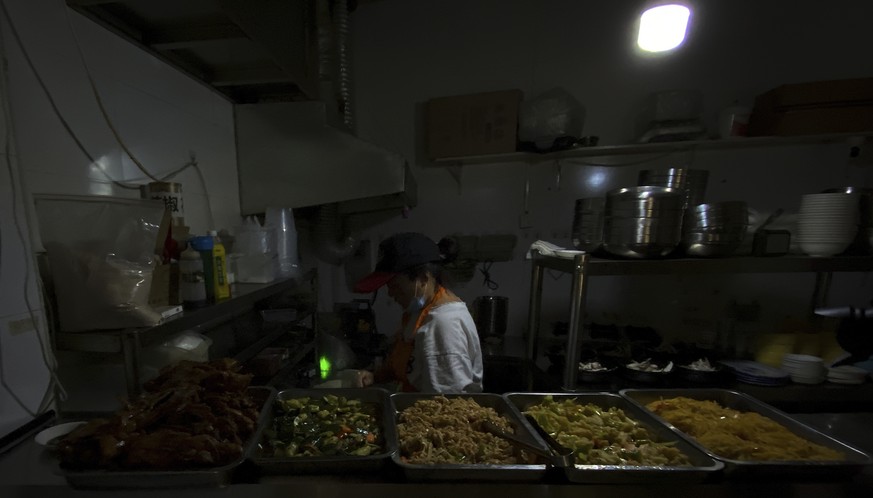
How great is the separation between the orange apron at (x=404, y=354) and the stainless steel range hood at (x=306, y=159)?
848 millimetres

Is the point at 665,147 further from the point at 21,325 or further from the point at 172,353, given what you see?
the point at 21,325

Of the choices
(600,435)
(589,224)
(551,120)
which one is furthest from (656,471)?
(551,120)

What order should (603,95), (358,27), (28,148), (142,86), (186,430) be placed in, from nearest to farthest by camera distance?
(186,430)
(28,148)
(142,86)
(603,95)
(358,27)

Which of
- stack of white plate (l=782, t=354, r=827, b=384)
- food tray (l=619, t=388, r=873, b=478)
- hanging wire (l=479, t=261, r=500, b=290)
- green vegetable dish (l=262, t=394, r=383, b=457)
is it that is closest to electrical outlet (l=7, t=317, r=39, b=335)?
green vegetable dish (l=262, t=394, r=383, b=457)

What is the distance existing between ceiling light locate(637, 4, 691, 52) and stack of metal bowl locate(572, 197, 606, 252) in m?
1.27

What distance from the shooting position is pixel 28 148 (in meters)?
0.90

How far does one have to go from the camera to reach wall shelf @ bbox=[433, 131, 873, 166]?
2225mm

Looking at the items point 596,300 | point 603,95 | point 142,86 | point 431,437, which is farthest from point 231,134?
point 596,300

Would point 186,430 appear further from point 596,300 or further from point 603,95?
point 603,95

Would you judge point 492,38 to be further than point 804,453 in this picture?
Yes

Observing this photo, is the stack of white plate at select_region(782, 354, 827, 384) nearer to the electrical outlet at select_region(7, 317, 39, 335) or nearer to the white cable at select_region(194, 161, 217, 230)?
the electrical outlet at select_region(7, 317, 39, 335)

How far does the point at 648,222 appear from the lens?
1325mm

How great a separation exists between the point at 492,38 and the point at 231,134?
210 cm

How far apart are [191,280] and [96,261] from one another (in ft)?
1.02
